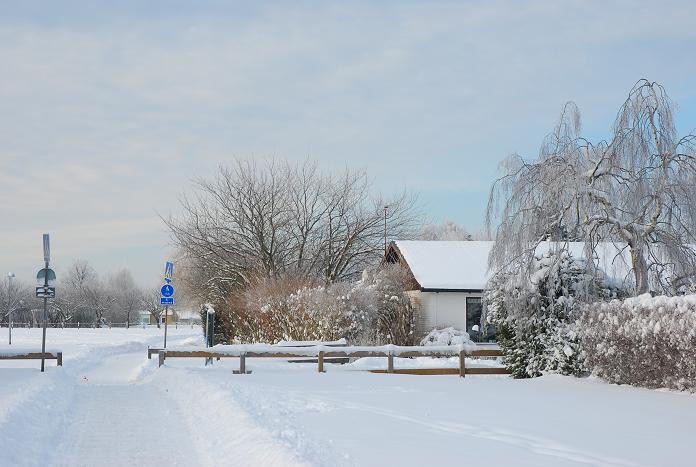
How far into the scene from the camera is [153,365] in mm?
27000

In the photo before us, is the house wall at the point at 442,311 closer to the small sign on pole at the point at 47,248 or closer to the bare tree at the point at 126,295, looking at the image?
the small sign on pole at the point at 47,248

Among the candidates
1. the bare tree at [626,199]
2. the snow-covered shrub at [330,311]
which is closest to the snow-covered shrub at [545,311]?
the bare tree at [626,199]

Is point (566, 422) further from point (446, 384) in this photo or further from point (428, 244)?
point (428, 244)

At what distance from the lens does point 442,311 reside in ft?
111

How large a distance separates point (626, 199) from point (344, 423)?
11.5 metres

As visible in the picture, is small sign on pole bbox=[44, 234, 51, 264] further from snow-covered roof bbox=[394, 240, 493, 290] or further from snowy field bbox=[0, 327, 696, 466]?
snow-covered roof bbox=[394, 240, 493, 290]

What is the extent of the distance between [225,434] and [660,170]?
1378cm

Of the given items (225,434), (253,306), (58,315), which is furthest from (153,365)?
(58,315)

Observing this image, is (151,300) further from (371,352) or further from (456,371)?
(456,371)

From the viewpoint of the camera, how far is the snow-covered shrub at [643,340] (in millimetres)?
15453

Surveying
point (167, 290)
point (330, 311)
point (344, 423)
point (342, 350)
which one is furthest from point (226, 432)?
point (330, 311)

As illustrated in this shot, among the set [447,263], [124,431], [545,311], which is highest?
[447,263]

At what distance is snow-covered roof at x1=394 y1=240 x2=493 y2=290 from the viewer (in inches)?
Answer: 1328

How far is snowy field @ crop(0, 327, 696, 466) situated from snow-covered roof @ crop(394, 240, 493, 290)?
1350 cm
